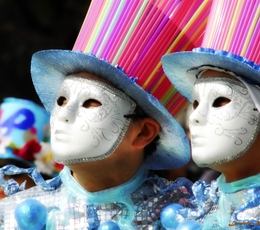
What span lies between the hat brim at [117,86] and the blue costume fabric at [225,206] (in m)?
0.27

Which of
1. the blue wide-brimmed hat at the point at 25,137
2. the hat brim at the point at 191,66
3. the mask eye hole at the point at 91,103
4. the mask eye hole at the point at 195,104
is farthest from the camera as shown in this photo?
the blue wide-brimmed hat at the point at 25,137

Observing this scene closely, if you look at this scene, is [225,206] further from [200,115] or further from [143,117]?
[143,117]

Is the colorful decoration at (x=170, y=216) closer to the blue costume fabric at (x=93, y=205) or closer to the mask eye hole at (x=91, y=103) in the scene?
the blue costume fabric at (x=93, y=205)

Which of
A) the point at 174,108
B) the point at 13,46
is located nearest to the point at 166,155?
the point at 174,108

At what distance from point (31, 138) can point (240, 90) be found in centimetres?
149

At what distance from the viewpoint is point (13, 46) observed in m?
6.73

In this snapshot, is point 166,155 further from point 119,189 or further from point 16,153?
point 16,153

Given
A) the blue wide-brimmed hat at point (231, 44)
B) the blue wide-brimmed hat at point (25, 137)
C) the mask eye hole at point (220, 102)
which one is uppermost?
the blue wide-brimmed hat at point (231, 44)

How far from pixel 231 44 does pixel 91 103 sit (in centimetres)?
65

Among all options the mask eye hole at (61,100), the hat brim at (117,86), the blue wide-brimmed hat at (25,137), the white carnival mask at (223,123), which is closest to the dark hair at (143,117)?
the hat brim at (117,86)

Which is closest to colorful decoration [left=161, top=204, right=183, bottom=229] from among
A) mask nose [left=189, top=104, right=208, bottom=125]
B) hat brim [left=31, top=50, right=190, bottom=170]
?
hat brim [left=31, top=50, right=190, bottom=170]

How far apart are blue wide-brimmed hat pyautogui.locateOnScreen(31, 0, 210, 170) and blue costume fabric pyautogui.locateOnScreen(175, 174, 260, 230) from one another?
1.02 ft

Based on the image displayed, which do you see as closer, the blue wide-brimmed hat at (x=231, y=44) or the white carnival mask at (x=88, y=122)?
the blue wide-brimmed hat at (x=231, y=44)

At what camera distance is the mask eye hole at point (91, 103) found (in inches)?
142
